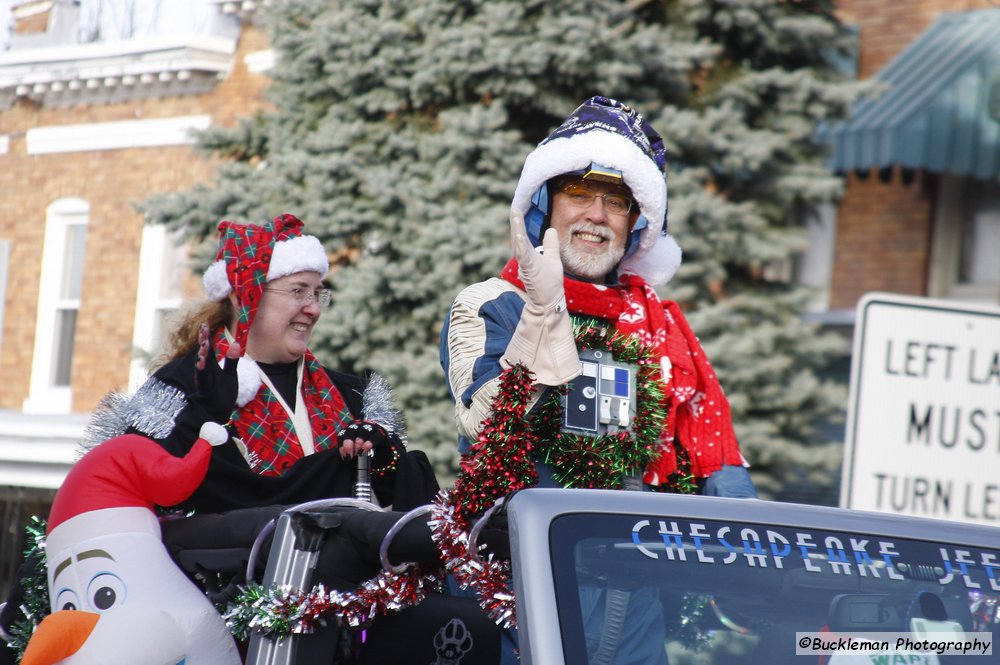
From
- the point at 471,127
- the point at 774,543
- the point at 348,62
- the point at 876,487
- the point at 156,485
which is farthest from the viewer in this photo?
the point at 348,62

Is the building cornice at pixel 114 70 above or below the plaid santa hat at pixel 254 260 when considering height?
above

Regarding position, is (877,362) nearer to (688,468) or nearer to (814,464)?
(688,468)

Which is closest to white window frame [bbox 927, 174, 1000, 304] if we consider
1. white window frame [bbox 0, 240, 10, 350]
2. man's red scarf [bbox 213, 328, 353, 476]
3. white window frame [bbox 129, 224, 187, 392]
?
white window frame [bbox 129, 224, 187, 392]

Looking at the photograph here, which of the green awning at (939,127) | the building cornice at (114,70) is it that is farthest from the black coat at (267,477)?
the building cornice at (114,70)

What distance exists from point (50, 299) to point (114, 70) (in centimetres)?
303

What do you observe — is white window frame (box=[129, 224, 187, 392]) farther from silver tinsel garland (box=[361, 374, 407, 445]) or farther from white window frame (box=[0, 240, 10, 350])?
silver tinsel garland (box=[361, 374, 407, 445])

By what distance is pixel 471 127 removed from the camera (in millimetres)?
10430

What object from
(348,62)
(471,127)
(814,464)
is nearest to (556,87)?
(471,127)

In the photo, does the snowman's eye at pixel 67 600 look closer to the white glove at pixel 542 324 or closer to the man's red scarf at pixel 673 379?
the white glove at pixel 542 324

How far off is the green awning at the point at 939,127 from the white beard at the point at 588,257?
8.40m

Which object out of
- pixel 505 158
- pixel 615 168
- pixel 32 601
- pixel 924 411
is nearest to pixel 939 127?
pixel 505 158

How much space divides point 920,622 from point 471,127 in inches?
323

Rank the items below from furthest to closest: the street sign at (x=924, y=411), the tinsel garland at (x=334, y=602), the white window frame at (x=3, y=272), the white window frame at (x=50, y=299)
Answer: the white window frame at (x=3, y=272) < the white window frame at (x=50, y=299) < the street sign at (x=924, y=411) < the tinsel garland at (x=334, y=602)

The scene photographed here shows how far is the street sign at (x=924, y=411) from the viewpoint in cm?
570
